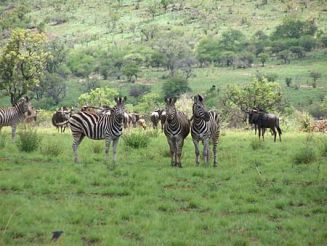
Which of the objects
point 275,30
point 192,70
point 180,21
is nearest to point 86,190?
point 192,70

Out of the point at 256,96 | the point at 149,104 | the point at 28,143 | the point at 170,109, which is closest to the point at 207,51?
the point at 149,104

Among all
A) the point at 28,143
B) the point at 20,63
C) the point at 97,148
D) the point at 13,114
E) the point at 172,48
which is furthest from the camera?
the point at 172,48

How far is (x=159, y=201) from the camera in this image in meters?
11.9

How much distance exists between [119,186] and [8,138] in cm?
1233

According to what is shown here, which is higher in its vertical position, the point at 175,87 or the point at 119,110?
the point at 119,110

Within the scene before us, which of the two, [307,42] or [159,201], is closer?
[159,201]

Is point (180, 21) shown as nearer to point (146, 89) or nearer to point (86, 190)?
point (146, 89)

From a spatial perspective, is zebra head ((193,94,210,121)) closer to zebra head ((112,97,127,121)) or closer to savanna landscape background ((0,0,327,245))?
savanna landscape background ((0,0,327,245))

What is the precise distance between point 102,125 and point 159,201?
591cm

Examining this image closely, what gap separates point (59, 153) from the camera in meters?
18.9

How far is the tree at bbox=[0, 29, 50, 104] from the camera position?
4759cm

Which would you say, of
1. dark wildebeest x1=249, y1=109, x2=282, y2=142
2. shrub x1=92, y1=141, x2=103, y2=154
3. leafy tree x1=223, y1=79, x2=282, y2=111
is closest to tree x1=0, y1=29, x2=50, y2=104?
leafy tree x1=223, y1=79, x2=282, y2=111

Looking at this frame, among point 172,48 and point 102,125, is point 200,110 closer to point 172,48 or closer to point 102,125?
point 102,125

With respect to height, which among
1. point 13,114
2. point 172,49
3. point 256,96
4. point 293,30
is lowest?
point 256,96
